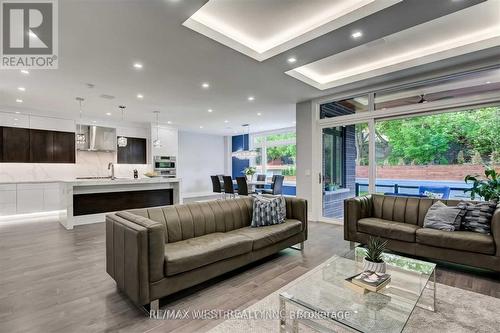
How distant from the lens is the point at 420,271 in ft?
7.34

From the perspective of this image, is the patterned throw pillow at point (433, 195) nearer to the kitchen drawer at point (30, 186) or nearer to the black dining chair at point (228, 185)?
the black dining chair at point (228, 185)

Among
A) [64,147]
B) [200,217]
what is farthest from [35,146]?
[200,217]

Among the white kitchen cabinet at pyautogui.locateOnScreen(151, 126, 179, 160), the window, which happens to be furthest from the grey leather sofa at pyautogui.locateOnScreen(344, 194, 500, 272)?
the white kitchen cabinet at pyautogui.locateOnScreen(151, 126, 179, 160)

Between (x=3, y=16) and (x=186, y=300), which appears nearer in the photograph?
(x=186, y=300)

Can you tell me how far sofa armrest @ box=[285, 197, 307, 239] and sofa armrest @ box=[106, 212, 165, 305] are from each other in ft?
7.29

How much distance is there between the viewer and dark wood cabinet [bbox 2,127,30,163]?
633 centimetres

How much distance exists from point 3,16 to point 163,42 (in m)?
1.69

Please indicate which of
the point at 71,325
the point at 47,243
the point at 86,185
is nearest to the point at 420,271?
the point at 71,325

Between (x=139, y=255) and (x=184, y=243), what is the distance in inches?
27.6

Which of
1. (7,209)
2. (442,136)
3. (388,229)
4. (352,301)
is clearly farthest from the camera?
(7,209)

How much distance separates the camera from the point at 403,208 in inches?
149

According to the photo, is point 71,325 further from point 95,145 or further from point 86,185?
point 95,145

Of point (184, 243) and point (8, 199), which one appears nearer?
point (184, 243)

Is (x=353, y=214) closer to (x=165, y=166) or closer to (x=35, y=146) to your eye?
(x=165, y=166)
